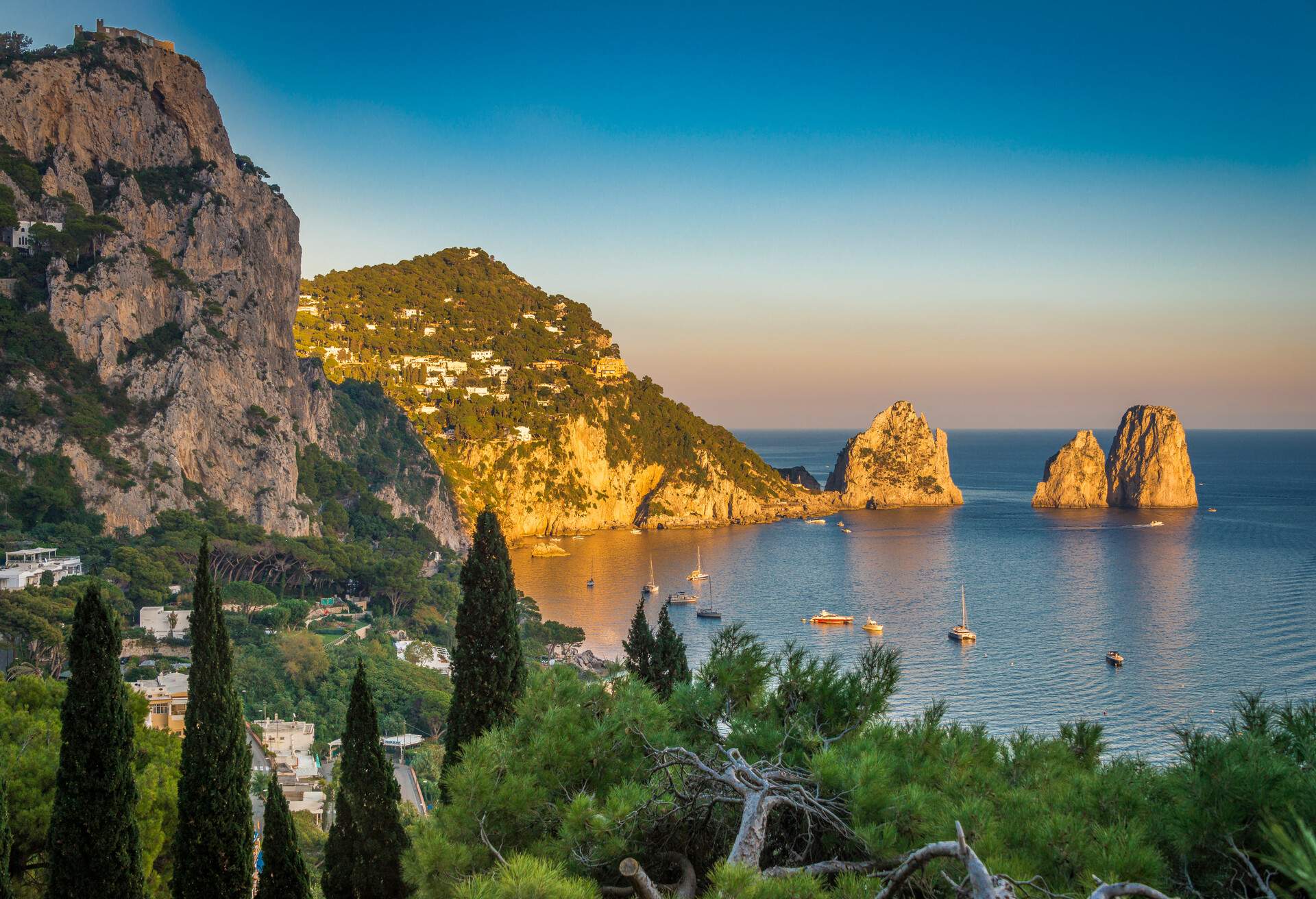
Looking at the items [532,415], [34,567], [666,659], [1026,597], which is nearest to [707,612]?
[1026,597]

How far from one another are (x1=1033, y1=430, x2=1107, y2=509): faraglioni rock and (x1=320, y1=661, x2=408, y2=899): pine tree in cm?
7778

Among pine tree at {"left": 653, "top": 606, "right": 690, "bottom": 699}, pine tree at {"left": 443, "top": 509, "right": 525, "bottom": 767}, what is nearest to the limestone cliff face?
pine tree at {"left": 653, "top": 606, "right": 690, "bottom": 699}

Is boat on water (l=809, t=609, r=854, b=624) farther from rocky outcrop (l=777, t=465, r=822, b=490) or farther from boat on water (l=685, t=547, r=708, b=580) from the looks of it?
rocky outcrop (l=777, t=465, r=822, b=490)

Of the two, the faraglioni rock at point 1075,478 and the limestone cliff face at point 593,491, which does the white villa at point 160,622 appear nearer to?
the limestone cliff face at point 593,491

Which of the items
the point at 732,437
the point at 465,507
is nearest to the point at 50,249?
the point at 465,507

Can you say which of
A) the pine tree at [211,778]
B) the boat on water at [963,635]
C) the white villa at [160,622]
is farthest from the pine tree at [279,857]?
the boat on water at [963,635]

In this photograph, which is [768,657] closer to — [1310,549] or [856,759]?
[856,759]

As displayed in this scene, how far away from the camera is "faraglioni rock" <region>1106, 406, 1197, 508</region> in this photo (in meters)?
74.8

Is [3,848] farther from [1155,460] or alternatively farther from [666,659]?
[1155,460]

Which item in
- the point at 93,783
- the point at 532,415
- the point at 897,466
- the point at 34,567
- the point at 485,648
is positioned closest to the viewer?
the point at 93,783

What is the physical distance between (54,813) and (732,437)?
275 feet

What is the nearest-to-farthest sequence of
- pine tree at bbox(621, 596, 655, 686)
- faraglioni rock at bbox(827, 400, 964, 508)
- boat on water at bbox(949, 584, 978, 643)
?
pine tree at bbox(621, 596, 655, 686) < boat on water at bbox(949, 584, 978, 643) < faraglioni rock at bbox(827, 400, 964, 508)

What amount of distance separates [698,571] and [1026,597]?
17.1 metres

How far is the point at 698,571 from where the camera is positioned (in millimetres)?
51406
